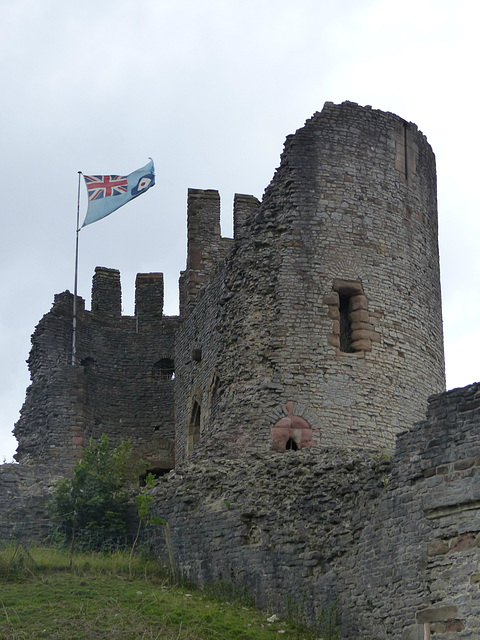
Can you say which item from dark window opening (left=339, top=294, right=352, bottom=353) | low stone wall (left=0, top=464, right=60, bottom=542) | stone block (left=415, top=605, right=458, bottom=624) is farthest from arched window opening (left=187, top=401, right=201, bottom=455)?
stone block (left=415, top=605, right=458, bottom=624)

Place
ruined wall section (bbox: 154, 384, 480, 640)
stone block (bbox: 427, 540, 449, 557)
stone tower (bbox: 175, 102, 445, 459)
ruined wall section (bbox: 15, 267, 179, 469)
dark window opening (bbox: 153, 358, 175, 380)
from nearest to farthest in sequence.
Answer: ruined wall section (bbox: 154, 384, 480, 640) < stone block (bbox: 427, 540, 449, 557) < stone tower (bbox: 175, 102, 445, 459) < ruined wall section (bbox: 15, 267, 179, 469) < dark window opening (bbox: 153, 358, 175, 380)

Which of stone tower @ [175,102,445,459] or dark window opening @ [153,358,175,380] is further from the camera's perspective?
dark window opening @ [153,358,175,380]

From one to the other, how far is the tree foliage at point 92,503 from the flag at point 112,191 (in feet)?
30.0

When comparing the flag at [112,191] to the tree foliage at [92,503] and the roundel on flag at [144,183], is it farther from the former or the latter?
the tree foliage at [92,503]

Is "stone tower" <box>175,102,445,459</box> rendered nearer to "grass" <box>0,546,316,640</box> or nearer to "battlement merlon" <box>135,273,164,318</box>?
"grass" <box>0,546,316,640</box>

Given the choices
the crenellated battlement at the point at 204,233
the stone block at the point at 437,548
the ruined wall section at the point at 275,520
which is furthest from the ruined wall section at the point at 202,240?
the stone block at the point at 437,548

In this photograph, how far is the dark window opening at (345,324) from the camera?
24.1 m

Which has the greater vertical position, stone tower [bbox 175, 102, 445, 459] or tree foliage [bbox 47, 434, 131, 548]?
stone tower [bbox 175, 102, 445, 459]

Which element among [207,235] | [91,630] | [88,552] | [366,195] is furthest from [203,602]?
[207,235]

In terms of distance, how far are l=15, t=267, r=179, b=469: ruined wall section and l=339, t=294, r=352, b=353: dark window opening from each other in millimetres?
8057

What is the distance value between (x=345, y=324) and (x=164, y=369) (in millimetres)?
9109

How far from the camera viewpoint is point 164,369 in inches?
1284

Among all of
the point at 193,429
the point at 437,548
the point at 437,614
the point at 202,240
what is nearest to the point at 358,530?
the point at 437,548

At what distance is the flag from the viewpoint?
32844mm
